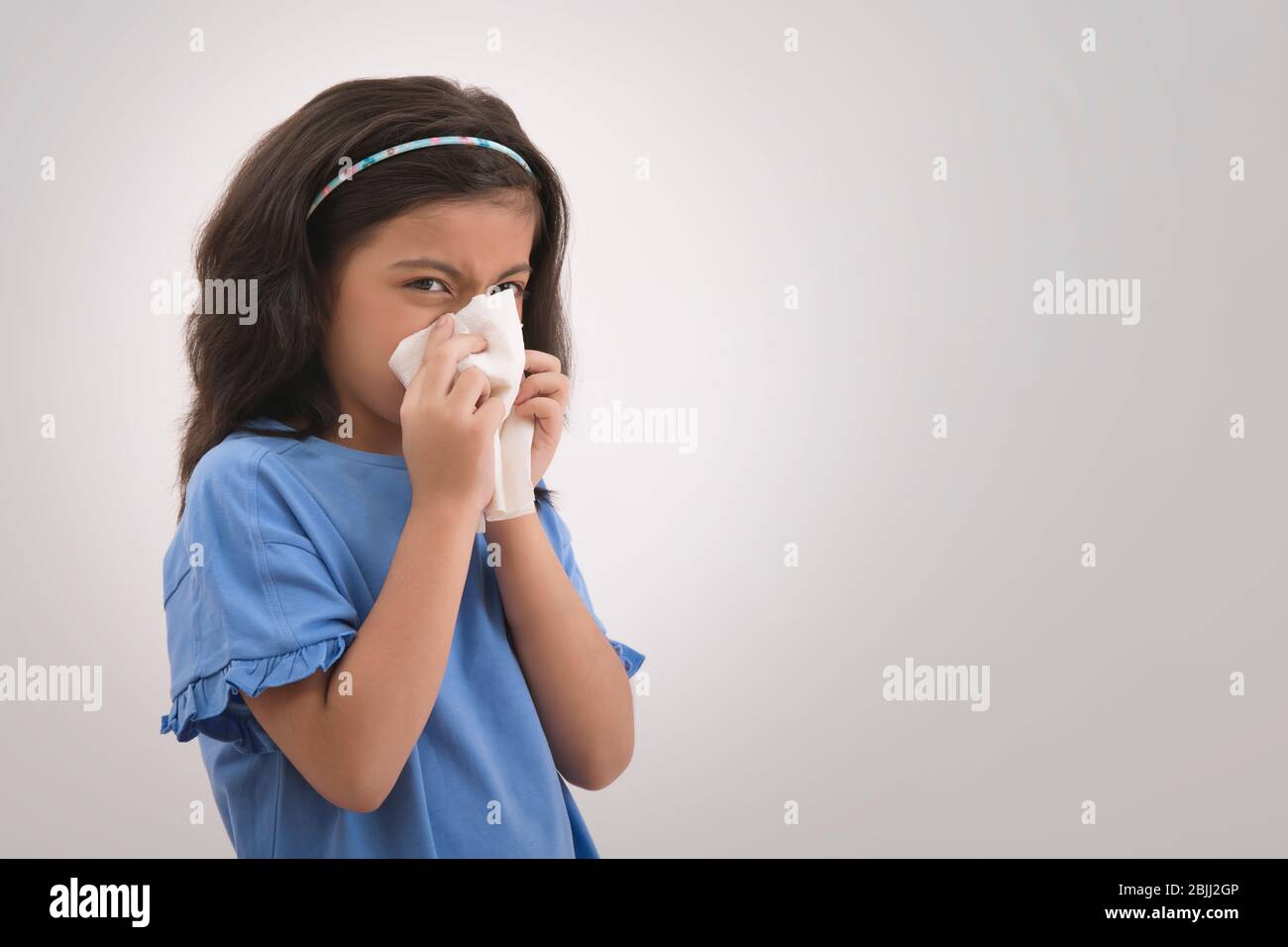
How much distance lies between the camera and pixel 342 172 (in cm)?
115

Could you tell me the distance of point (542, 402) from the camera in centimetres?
122

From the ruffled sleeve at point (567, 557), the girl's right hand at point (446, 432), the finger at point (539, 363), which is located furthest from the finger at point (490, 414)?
the ruffled sleeve at point (567, 557)

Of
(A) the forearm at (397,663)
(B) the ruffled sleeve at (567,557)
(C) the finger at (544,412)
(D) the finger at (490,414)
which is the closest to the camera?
(A) the forearm at (397,663)

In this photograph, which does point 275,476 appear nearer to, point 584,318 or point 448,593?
point 448,593

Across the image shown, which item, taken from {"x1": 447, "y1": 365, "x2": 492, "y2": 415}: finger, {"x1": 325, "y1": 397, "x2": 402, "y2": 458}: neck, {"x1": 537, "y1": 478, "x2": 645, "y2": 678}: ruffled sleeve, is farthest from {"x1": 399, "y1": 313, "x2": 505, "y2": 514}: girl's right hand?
{"x1": 537, "y1": 478, "x2": 645, "y2": 678}: ruffled sleeve

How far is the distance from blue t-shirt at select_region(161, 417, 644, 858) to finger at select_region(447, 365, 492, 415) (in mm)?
128

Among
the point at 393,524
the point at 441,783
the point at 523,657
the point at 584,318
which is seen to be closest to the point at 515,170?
the point at 393,524

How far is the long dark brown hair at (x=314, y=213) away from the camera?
1.14 meters

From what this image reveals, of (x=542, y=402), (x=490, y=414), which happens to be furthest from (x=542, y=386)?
(x=490, y=414)

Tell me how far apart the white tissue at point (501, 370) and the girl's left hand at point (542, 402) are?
0.7 inches

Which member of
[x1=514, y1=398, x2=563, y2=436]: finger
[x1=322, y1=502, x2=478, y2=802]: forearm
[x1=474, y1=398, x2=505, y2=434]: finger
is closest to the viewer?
[x1=322, y1=502, x2=478, y2=802]: forearm

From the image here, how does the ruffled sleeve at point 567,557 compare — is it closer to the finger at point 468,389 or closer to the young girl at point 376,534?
the young girl at point 376,534

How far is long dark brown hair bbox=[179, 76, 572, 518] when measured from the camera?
1.14 metres

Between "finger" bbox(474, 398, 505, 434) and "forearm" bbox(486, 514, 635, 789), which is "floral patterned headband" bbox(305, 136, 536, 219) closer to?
"finger" bbox(474, 398, 505, 434)
